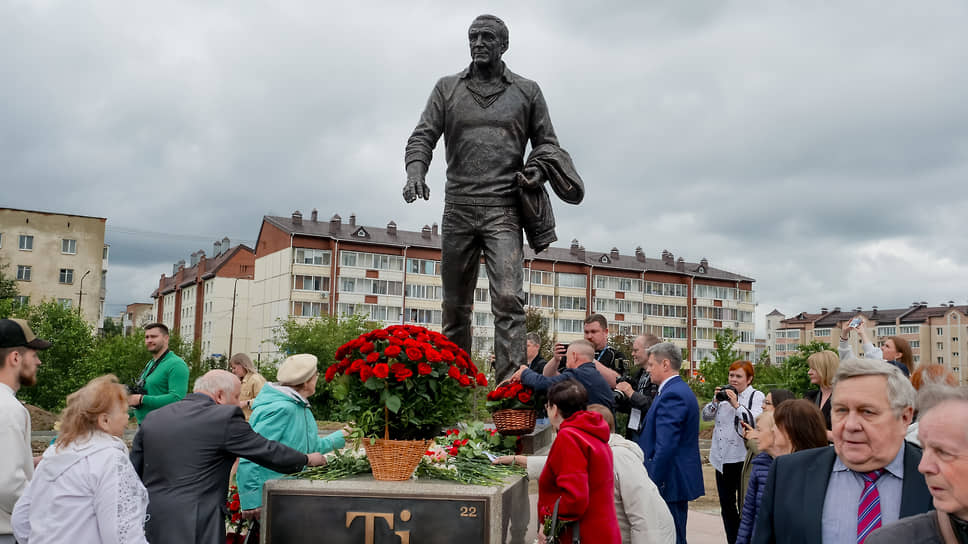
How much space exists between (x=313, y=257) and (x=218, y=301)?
16.4 meters

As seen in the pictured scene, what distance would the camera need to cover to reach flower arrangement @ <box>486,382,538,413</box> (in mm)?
6883

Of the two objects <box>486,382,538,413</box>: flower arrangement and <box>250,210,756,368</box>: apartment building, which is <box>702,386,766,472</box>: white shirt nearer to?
<box>486,382,538,413</box>: flower arrangement

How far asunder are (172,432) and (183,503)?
1.32 feet

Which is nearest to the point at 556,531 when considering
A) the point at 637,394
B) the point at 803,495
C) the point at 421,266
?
the point at 803,495

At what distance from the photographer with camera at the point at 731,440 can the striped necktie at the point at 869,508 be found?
4735 millimetres

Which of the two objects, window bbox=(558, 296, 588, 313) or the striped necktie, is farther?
window bbox=(558, 296, 588, 313)

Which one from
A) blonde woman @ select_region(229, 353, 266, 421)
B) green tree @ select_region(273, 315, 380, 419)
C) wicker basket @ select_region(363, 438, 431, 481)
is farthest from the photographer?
green tree @ select_region(273, 315, 380, 419)

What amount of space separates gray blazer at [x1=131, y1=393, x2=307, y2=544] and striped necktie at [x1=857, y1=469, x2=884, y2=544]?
130 inches

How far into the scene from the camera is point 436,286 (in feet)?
261

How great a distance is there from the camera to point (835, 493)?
296 cm

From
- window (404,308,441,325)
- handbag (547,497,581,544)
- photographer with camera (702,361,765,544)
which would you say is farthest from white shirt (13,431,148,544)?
window (404,308,441,325)

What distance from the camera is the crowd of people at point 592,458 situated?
287 cm

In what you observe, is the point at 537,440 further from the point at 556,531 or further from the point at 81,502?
the point at 81,502

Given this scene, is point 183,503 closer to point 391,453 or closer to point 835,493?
point 391,453
